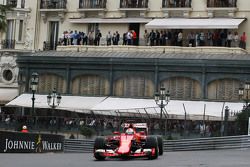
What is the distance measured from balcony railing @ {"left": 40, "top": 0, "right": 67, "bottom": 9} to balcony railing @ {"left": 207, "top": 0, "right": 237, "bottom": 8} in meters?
13.0

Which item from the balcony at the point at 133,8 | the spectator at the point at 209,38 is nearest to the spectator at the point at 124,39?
the balcony at the point at 133,8

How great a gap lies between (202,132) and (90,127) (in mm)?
7364

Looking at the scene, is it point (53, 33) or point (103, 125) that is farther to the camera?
point (53, 33)

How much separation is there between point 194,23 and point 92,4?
9.68 meters

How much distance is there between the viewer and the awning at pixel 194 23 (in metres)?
52.1

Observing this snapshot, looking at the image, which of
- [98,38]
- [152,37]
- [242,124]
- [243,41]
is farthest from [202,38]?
[242,124]

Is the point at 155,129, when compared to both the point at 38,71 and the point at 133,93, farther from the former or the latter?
the point at 38,71

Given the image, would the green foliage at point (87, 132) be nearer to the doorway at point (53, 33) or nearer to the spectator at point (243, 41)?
the spectator at point (243, 41)

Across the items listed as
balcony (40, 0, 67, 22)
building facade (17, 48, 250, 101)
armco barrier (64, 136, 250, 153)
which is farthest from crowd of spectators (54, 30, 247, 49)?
armco barrier (64, 136, 250, 153)

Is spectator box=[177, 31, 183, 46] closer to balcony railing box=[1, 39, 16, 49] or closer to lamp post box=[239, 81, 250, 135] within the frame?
lamp post box=[239, 81, 250, 135]

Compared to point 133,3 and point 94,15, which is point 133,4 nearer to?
point 133,3

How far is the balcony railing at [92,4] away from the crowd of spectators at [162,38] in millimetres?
2078

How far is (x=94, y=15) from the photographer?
194ft

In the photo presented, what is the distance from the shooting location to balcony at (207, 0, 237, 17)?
53312 mm
